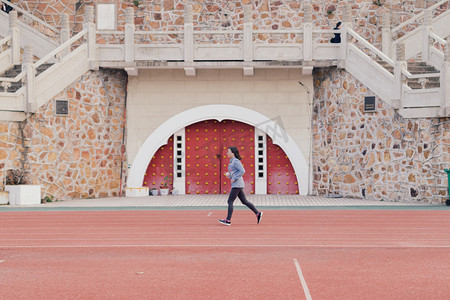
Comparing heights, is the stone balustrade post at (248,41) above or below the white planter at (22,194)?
above

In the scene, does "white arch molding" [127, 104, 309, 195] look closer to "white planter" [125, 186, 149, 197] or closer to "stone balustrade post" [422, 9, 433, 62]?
"white planter" [125, 186, 149, 197]

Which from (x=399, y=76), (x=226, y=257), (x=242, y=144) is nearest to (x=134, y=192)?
(x=242, y=144)

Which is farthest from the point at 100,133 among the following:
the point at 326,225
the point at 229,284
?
the point at 229,284

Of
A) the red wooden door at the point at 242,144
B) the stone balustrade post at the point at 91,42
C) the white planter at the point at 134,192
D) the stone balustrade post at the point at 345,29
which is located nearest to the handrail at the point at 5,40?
the stone balustrade post at the point at 91,42

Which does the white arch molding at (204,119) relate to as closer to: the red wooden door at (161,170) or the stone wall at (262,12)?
the red wooden door at (161,170)

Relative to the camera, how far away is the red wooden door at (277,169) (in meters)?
26.7

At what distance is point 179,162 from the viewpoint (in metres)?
26.8

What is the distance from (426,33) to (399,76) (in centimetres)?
298

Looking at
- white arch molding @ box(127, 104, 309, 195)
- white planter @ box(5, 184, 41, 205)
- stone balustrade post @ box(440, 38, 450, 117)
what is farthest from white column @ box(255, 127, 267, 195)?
white planter @ box(5, 184, 41, 205)

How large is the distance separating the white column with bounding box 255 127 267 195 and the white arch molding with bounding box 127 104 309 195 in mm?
535

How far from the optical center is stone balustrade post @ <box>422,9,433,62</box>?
24.4m

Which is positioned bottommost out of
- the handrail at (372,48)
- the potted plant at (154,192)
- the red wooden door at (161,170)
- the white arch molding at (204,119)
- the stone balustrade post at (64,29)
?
the potted plant at (154,192)

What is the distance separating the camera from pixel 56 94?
78.2 feet

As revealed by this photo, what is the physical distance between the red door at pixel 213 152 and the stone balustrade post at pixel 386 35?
17.7 ft
